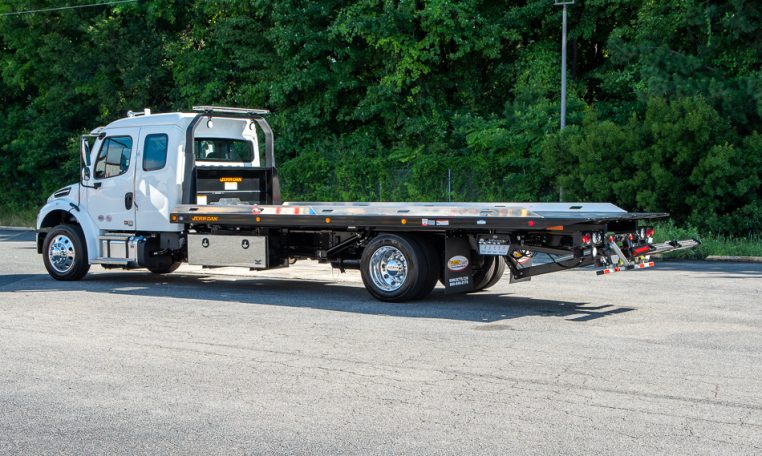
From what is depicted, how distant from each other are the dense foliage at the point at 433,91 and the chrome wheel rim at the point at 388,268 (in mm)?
12877

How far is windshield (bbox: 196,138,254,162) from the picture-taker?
52.8 ft

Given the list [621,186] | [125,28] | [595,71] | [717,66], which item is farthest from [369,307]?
[125,28]

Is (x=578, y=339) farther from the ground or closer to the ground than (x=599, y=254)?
closer to the ground

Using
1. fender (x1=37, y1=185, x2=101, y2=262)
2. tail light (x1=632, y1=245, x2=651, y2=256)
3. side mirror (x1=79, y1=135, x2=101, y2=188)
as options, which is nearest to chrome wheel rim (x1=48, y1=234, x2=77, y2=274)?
fender (x1=37, y1=185, x2=101, y2=262)

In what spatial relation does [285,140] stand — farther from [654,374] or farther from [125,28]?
[654,374]

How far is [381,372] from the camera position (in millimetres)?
8797

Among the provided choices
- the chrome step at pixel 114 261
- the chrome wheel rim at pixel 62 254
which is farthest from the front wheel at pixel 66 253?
the chrome step at pixel 114 261

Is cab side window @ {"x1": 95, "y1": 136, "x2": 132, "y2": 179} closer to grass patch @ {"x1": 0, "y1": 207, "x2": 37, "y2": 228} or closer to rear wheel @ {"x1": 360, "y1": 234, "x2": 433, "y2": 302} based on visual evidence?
rear wheel @ {"x1": 360, "y1": 234, "x2": 433, "y2": 302}

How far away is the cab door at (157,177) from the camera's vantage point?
1557 centimetres

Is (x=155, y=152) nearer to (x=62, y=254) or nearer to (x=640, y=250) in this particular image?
(x=62, y=254)

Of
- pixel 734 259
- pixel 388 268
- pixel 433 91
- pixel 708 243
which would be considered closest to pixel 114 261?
pixel 388 268

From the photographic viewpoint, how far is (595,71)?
3375cm

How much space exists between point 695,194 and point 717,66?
6.10m

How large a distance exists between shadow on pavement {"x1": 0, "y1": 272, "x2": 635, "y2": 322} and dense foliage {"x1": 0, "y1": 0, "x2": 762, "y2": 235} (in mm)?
11915
